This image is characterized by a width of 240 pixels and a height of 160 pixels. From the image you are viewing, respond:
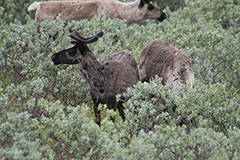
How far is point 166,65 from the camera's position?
6617mm

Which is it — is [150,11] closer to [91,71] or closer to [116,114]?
[91,71]

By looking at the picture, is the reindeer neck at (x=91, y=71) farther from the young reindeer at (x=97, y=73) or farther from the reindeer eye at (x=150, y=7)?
the reindeer eye at (x=150, y=7)

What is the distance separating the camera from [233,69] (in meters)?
8.49

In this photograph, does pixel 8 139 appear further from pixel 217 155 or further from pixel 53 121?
pixel 217 155

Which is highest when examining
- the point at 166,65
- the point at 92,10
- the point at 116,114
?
the point at 116,114

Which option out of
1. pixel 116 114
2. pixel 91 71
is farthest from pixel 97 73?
pixel 116 114

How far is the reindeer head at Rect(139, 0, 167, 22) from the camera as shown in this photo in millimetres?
11257

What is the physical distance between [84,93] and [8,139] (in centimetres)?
268

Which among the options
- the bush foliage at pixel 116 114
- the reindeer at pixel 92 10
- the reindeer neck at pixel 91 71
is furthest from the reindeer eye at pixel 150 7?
the reindeer neck at pixel 91 71

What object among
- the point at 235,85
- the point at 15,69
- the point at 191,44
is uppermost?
the point at 15,69

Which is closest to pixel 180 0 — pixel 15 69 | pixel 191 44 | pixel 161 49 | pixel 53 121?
pixel 191 44

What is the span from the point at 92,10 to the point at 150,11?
1.99 m

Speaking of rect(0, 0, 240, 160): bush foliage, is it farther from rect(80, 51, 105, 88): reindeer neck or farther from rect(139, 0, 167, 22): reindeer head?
rect(139, 0, 167, 22): reindeer head

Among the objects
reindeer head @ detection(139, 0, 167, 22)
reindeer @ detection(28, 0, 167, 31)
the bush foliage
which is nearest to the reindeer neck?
the bush foliage
